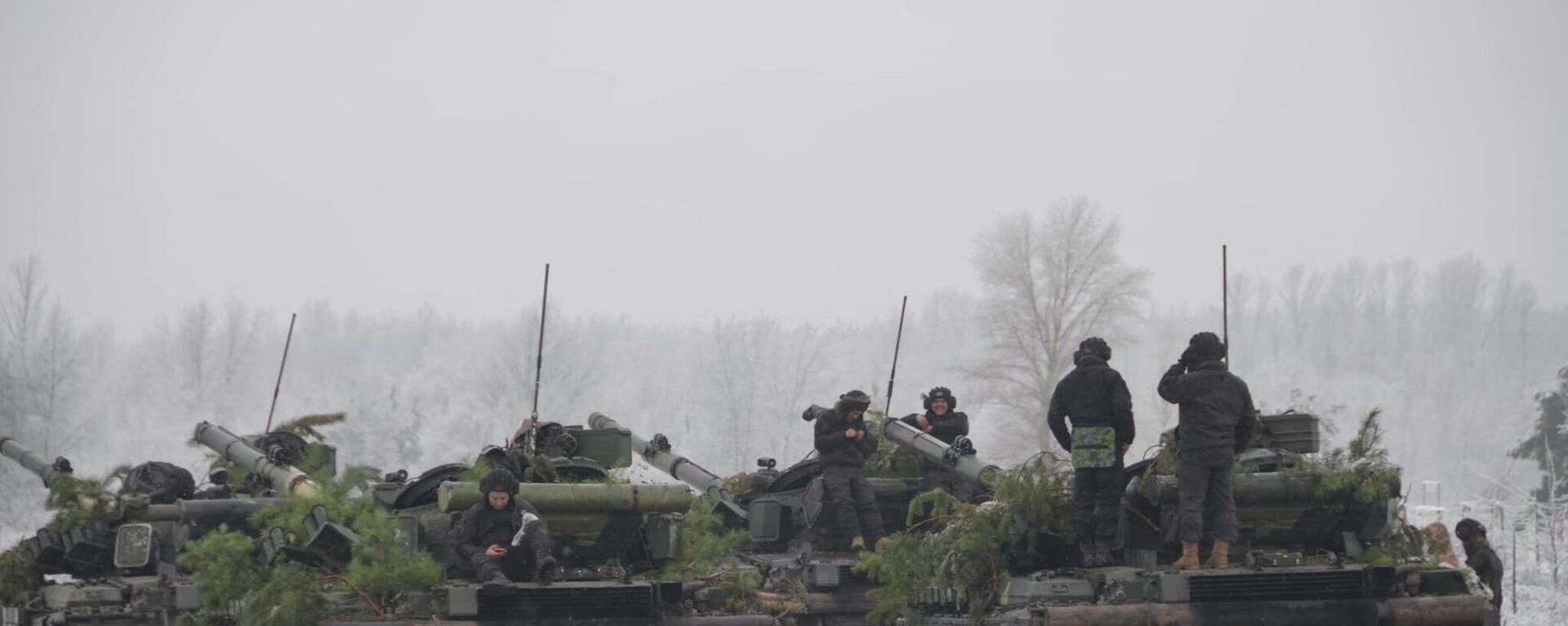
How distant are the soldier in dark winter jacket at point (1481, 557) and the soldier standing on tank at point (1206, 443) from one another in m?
5.80

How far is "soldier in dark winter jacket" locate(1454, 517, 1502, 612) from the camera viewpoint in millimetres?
21172

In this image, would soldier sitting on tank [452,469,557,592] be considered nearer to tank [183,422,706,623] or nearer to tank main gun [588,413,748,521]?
tank [183,422,706,623]

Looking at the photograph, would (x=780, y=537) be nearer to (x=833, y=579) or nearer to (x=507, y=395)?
(x=833, y=579)

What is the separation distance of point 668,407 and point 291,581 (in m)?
68.6

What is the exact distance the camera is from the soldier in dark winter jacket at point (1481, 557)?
69.5 feet

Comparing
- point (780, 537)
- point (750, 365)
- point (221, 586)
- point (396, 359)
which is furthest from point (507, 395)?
point (221, 586)

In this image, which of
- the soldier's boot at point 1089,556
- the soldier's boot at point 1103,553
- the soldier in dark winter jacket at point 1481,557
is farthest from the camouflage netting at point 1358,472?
the soldier in dark winter jacket at point 1481,557

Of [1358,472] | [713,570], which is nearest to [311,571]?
[713,570]

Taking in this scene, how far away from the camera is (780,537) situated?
2408 centimetres

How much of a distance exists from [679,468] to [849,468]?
4.23m

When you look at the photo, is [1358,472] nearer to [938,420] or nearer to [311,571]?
[938,420]

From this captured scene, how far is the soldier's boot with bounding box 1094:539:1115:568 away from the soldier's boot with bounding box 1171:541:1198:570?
925 millimetres

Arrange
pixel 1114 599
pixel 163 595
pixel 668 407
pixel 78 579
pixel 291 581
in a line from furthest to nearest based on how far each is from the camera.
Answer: pixel 668 407
pixel 78 579
pixel 163 595
pixel 291 581
pixel 1114 599

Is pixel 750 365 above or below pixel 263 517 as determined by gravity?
above
